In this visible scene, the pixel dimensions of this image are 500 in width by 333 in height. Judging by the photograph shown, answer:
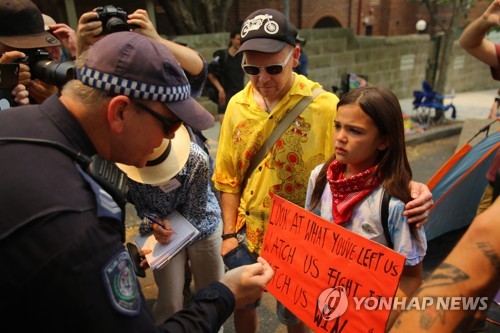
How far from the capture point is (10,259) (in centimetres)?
92

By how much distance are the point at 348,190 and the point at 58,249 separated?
132cm

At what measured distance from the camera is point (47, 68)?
7.06ft

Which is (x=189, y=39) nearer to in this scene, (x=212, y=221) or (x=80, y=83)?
(x=212, y=221)

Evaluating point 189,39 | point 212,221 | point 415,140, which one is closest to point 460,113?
point 415,140

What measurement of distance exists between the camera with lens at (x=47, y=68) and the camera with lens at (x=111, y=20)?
26 centimetres

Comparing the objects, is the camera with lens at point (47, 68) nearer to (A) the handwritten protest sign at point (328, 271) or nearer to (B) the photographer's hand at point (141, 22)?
(B) the photographer's hand at point (141, 22)

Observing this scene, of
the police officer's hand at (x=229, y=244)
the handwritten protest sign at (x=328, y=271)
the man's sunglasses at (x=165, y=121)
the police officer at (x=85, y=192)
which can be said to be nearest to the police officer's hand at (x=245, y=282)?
the police officer at (x=85, y=192)

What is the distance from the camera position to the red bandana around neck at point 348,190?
71.3 inches

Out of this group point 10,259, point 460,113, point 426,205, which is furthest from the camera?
point 460,113

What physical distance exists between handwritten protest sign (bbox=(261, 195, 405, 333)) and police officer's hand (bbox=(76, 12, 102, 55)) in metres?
1.27

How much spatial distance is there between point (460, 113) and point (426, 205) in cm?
967

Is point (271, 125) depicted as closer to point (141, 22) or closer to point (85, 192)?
point (141, 22)

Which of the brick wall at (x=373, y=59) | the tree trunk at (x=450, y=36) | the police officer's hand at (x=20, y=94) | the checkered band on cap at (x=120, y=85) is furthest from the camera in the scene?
the brick wall at (x=373, y=59)

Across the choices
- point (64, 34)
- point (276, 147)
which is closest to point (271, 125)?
point (276, 147)
